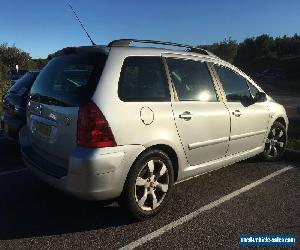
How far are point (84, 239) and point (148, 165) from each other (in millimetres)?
959

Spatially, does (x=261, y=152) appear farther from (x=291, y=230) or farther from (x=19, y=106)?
(x=19, y=106)

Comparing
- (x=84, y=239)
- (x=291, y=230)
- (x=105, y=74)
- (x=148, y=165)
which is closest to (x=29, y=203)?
(x=84, y=239)

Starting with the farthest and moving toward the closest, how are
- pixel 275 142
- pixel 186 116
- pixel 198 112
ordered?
pixel 275 142
pixel 198 112
pixel 186 116

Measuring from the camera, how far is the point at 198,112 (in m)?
4.61

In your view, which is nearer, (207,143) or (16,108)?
(207,143)

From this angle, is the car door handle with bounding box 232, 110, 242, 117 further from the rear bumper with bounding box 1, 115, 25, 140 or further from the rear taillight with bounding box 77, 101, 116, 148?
the rear bumper with bounding box 1, 115, 25, 140

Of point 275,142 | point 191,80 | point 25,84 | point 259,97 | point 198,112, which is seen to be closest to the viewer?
point 198,112

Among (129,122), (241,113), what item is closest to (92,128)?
(129,122)

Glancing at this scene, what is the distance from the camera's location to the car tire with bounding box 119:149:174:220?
155 inches

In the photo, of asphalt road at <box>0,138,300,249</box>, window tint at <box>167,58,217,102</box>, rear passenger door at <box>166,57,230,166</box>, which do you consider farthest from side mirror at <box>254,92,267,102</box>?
asphalt road at <box>0,138,300,249</box>

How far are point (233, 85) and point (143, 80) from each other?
5.68 ft

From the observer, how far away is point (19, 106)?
6348mm

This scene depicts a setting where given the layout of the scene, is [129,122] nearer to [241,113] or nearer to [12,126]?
[241,113]

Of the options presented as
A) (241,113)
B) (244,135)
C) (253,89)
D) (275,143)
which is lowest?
(275,143)
